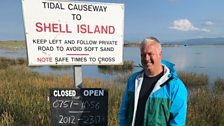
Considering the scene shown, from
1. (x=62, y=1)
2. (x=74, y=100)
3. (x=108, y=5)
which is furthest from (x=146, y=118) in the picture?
(x=62, y=1)

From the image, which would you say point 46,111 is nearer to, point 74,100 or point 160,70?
point 74,100

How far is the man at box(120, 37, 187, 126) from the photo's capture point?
2109 mm

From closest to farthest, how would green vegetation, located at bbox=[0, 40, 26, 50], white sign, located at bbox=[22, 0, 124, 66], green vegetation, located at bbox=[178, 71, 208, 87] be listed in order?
white sign, located at bbox=[22, 0, 124, 66] → green vegetation, located at bbox=[178, 71, 208, 87] → green vegetation, located at bbox=[0, 40, 26, 50]

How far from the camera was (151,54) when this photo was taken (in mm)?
2168

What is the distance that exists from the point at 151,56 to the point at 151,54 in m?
0.02

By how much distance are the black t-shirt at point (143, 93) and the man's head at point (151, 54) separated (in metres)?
0.10

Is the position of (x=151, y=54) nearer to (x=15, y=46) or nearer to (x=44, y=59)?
(x=44, y=59)

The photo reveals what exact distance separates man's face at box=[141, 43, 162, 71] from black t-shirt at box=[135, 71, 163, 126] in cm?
14

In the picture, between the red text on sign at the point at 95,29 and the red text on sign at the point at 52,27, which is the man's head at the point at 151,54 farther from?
the red text on sign at the point at 52,27

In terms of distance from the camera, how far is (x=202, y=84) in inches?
545

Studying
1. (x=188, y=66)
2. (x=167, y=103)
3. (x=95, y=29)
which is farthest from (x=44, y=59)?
(x=188, y=66)

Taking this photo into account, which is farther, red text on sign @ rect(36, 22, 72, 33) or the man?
red text on sign @ rect(36, 22, 72, 33)

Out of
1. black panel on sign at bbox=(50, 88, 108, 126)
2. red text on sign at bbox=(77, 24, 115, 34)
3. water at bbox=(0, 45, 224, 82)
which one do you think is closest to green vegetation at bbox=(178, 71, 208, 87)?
water at bbox=(0, 45, 224, 82)

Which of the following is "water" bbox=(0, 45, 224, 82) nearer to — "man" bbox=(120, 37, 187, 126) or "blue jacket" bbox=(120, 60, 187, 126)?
"man" bbox=(120, 37, 187, 126)
